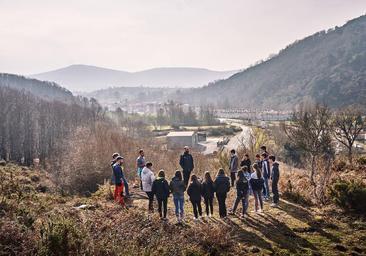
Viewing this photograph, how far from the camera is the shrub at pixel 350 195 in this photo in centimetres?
1302

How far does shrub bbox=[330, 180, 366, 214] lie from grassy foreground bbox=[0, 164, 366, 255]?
15.9 inches

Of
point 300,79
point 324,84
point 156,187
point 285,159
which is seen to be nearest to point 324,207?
point 156,187

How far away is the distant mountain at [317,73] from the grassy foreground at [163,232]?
106484mm

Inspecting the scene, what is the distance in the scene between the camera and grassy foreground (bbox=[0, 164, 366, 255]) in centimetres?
863

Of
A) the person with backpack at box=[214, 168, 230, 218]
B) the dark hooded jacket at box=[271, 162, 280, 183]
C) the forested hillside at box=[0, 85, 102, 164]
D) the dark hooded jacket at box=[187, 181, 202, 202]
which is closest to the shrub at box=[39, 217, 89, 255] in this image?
the dark hooded jacket at box=[187, 181, 202, 202]

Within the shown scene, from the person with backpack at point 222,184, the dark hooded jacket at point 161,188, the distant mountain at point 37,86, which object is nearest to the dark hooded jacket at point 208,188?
the person with backpack at point 222,184

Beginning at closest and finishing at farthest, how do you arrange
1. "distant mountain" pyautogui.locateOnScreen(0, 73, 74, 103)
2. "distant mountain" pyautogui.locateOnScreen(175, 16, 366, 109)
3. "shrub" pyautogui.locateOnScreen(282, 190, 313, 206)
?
1. "shrub" pyautogui.locateOnScreen(282, 190, 313, 206)
2. "distant mountain" pyautogui.locateOnScreen(175, 16, 366, 109)
3. "distant mountain" pyautogui.locateOnScreen(0, 73, 74, 103)

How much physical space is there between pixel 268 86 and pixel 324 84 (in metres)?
44.5

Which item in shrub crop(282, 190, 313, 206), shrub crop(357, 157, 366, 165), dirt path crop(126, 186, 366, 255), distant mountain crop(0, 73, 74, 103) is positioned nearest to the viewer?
dirt path crop(126, 186, 366, 255)

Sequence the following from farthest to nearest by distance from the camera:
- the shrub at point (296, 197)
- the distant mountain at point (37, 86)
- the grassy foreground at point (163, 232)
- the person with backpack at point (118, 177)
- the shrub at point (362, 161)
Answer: the distant mountain at point (37, 86), the shrub at point (362, 161), the shrub at point (296, 197), the person with backpack at point (118, 177), the grassy foreground at point (163, 232)

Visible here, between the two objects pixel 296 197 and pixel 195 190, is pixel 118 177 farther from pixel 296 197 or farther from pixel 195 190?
pixel 296 197

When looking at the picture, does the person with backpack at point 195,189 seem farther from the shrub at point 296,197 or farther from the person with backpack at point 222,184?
the shrub at point 296,197

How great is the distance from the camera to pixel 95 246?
28.3ft

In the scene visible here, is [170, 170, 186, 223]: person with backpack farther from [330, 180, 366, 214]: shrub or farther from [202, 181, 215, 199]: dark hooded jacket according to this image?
[330, 180, 366, 214]: shrub
